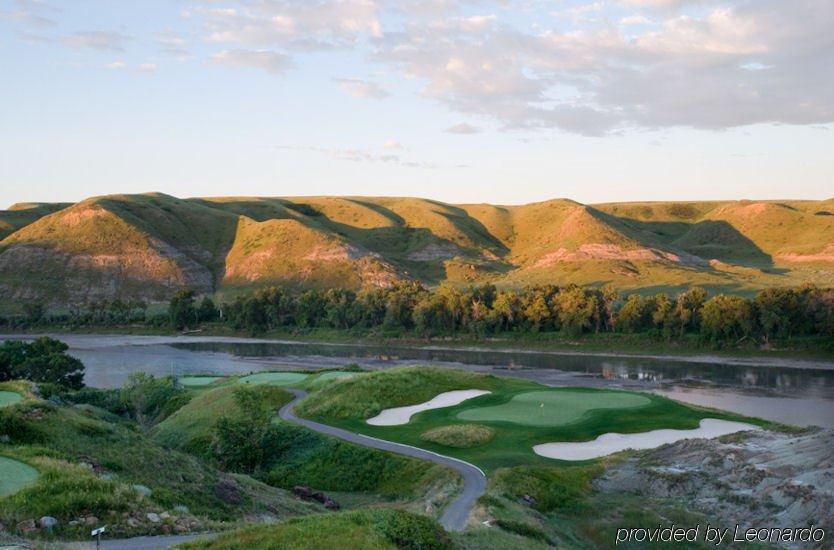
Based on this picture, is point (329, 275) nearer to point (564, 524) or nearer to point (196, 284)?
point (196, 284)

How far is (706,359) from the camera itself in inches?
3501

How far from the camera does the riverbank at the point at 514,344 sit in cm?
8544

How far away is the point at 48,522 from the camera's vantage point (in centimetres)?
1611

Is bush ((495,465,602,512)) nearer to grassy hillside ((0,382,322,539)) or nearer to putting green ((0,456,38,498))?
grassy hillside ((0,382,322,539))

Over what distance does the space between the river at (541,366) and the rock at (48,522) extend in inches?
1954

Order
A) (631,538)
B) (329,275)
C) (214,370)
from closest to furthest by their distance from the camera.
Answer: (631,538)
(214,370)
(329,275)

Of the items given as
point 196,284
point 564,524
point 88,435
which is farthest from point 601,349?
point 196,284

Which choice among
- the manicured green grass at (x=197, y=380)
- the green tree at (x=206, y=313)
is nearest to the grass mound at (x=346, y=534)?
the manicured green grass at (x=197, y=380)

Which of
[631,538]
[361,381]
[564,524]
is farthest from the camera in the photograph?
[361,381]

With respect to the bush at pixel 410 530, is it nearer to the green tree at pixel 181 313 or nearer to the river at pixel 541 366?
the river at pixel 541 366

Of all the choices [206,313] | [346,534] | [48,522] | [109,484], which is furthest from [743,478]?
[206,313]

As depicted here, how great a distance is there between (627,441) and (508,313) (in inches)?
2875

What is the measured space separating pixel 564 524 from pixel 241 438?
20528 mm

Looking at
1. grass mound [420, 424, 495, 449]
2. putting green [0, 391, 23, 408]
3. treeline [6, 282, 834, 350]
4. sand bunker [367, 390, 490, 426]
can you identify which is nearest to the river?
treeline [6, 282, 834, 350]
